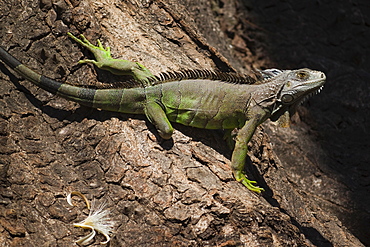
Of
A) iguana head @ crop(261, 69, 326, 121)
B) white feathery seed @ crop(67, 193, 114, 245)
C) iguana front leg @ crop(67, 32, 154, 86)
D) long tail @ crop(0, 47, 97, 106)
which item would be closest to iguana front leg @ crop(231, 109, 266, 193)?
iguana head @ crop(261, 69, 326, 121)

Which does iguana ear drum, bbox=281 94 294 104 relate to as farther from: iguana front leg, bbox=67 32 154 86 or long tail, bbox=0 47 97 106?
long tail, bbox=0 47 97 106

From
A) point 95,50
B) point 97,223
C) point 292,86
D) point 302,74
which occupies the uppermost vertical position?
point 302,74

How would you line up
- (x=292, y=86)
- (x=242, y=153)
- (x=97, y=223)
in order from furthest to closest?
(x=292, y=86) → (x=242, y=153) → (x=97, y=223)

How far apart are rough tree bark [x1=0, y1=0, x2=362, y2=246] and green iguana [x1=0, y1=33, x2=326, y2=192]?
5.0 inches

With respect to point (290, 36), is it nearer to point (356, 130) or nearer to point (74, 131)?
point (356, 130)

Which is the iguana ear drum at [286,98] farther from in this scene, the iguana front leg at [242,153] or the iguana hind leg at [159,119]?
the iguana hind leg at [159,119]

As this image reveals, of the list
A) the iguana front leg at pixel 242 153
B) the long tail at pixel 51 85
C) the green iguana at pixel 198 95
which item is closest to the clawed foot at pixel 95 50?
the green iguana at pixel 198 95

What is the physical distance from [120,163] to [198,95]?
39.9 inches

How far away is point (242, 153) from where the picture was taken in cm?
375

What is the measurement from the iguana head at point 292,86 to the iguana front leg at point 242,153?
277 millimetres

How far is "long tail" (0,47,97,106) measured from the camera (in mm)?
3631

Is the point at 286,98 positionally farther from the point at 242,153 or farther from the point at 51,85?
the point at 51,85

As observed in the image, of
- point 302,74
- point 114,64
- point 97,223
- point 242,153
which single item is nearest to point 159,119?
point 114,64

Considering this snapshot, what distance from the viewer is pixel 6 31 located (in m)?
3.91
